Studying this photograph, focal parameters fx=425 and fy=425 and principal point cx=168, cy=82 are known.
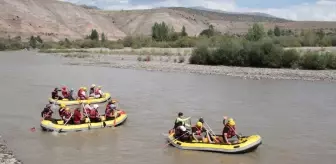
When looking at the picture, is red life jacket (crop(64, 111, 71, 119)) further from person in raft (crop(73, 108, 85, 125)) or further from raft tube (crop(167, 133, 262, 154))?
raft tube (crop(167, 133, 262, 154))

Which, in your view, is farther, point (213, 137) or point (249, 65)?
point (249, 65)

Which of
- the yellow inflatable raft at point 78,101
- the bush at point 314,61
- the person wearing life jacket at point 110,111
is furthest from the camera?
the bush at point 314,61

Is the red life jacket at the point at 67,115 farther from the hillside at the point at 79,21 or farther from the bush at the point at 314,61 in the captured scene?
the hillside at the point at 79,21

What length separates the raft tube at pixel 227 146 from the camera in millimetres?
13375

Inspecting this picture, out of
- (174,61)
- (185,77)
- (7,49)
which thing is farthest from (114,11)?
(185,77)

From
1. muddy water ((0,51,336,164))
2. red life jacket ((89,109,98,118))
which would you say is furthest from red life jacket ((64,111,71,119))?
muddy water ((0,51,336,164))

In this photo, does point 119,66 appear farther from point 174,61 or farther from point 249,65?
point 249,65

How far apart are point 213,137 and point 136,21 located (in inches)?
6035

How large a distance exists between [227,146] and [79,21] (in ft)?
463

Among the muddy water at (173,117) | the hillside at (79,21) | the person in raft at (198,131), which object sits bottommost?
the muddy water at (173,117)

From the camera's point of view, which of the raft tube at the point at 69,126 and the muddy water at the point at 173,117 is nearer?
the muddy water at the point at 173,117

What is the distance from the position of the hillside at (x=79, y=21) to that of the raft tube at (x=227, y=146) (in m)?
106

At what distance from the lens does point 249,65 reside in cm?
4134

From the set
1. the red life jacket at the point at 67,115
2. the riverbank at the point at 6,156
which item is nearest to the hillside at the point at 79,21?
the red life jacket at the point at 67,115
